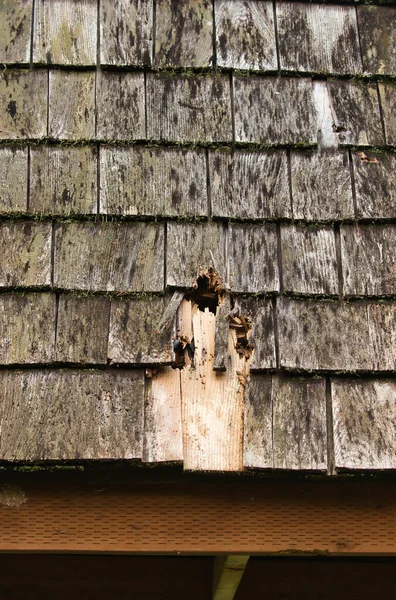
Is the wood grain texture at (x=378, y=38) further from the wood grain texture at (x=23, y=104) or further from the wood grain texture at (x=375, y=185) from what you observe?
the wood grain texture at (x=23, y=104)

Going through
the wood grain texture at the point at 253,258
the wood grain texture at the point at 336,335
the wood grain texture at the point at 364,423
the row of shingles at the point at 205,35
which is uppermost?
the row of shingles at the point at 205,35

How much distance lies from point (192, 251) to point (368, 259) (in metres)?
0.51

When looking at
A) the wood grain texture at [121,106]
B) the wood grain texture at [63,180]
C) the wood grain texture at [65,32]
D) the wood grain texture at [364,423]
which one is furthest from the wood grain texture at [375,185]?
the wood grain texture at [65,32]

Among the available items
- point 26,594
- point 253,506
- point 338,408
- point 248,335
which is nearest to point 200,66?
point 248,335

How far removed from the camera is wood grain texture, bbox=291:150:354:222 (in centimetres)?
232

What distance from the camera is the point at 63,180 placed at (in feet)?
7.59

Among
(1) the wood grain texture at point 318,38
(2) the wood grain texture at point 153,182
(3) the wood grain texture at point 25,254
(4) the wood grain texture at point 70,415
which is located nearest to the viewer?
(4) the wood grain texture at point 70,415

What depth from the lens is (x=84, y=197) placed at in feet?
7.53

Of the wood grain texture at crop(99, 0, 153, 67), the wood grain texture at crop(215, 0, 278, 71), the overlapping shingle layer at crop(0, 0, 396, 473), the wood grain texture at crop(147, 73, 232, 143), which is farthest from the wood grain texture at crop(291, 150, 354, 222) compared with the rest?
the wood grain texture at crop(99, 0, 153, 67)

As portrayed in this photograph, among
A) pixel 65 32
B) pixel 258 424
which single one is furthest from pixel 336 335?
pixel 65 32

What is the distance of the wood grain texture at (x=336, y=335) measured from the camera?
6.95 feet

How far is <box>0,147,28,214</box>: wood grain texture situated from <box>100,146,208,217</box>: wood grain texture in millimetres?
230

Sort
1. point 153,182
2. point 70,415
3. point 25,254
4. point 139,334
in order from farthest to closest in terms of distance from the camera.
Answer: point 153,182
point 25,254
point 139,334
point 70,415

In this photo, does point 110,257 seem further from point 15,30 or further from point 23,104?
point 15,30
